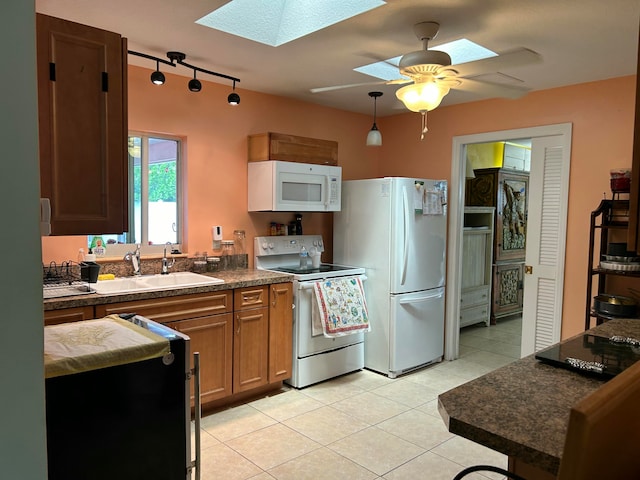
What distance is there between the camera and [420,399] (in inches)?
139

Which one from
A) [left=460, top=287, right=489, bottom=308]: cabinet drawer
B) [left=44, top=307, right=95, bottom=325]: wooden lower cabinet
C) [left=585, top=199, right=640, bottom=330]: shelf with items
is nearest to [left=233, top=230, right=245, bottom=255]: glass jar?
[left=44, top=307, right=95, bottom=325]: wooden lower cabinet

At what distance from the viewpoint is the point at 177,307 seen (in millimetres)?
2918

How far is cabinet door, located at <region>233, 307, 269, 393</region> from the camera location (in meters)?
3.26

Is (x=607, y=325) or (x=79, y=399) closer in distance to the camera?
(x=79, y=399)

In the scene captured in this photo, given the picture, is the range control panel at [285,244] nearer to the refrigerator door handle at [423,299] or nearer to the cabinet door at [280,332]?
the cabinet door at [280,332]

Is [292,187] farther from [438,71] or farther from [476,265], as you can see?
[476,265]

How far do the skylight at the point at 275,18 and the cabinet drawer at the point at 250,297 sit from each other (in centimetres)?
162

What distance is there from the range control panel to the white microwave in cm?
31

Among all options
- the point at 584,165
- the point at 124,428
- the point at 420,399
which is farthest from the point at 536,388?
the point at 584,165

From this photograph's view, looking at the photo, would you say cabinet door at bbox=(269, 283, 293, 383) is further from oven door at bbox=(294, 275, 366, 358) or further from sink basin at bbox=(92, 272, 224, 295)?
sink basin at bbox=(92, 272, 224, 295)

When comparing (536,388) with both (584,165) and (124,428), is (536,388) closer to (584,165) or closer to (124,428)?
(124,428)

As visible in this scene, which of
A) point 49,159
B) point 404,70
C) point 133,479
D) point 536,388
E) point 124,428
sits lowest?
point 133,479

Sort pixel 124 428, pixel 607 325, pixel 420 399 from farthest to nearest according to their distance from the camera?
pixel 420 399, pixel 607 325, pixel 124 428

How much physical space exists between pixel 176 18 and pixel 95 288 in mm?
1636
